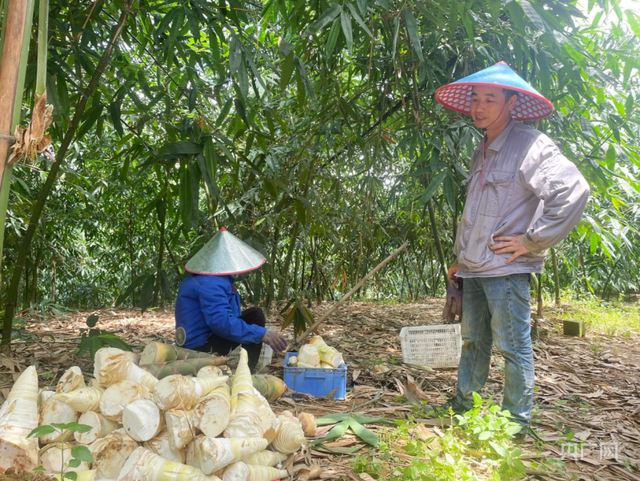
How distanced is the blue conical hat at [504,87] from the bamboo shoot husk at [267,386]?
52.5 inches

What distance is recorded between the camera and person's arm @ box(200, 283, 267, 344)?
2180mm

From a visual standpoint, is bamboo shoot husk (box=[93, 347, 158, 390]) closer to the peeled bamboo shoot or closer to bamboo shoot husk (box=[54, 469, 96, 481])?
bamboo shoot husk (box=[54, 469, 96, 481])

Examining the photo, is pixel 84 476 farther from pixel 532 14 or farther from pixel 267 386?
pixel 532 14

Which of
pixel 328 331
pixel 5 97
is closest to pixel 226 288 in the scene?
pixel 5 97

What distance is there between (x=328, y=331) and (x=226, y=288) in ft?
5.56

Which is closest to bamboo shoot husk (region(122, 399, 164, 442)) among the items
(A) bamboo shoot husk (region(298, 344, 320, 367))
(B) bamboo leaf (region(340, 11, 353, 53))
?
(A) bamboo shoot husk (region(298, 344, 320, 367))

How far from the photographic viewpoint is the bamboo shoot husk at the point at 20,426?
128 centimetres

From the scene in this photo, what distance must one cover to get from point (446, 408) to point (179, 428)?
1.21 metres

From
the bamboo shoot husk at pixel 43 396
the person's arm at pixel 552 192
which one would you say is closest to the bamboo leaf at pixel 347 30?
the person's arm at pixel 552 192

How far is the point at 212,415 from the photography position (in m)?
1.40

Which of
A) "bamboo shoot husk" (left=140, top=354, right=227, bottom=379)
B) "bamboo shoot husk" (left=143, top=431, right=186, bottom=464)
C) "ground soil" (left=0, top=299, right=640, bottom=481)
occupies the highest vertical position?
"bamboo shoot husk" (left=140, top=354, right=227, bottom=379)

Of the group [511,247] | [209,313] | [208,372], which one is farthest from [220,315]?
[511,247]

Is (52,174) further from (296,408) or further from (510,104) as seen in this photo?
(510,104)

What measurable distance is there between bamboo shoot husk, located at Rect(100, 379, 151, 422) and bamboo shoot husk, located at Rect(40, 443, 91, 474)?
5.1 inches
